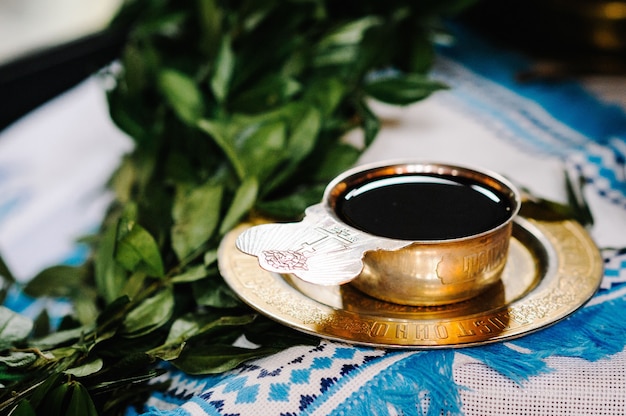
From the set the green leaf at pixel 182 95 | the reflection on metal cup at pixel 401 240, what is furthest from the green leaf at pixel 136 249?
the green leaf at pixel 182 95

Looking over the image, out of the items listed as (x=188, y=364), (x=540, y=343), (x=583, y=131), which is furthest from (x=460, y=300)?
(x=583, y=131)

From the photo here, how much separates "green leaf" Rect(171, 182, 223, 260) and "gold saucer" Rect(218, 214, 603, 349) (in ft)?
0.12

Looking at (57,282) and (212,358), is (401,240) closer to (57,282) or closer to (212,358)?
(212,358)

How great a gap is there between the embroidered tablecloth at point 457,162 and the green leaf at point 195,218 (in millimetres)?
102

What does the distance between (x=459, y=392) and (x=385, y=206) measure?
0.13m

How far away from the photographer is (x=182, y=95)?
2.35ft

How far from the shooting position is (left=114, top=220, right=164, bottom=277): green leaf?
0.50m

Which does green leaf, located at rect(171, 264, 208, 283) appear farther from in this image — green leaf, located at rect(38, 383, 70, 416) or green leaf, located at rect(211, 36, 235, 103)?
green leaf, located at rect(211, 36, 235, 103)

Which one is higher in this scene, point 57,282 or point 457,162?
point 457,162

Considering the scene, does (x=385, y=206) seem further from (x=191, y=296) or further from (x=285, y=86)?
(x=285, y=86)

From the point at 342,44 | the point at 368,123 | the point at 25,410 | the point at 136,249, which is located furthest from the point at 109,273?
the point at 342,44

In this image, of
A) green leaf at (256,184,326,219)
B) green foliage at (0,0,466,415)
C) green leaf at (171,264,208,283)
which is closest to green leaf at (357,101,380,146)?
green foliage at (0,0,466,415)

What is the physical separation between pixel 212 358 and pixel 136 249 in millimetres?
101

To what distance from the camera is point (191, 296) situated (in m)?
0.54
